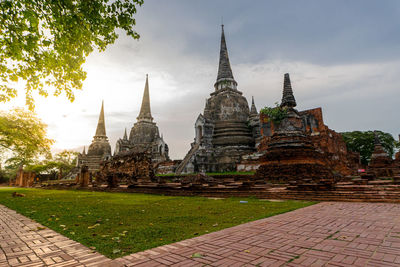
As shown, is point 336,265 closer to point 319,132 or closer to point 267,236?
point 267,236

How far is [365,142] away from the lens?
133ft

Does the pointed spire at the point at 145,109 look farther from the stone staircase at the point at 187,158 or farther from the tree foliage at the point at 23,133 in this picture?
the tree foliage at the point at 23,133

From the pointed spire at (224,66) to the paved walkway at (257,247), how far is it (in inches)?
1119

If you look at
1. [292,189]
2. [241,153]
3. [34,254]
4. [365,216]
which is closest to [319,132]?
[241,153]

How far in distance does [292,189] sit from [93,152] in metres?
48.6

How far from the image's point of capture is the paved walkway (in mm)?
2416

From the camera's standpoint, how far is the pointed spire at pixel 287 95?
15.1m

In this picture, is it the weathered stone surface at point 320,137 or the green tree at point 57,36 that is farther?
the weathered stone surface at point 320,137

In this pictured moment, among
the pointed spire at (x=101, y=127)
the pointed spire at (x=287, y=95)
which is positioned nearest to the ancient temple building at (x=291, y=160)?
the pointed spire at (x=287, y=95)

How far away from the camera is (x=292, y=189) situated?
7539 mm

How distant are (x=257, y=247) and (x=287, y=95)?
45.8ft

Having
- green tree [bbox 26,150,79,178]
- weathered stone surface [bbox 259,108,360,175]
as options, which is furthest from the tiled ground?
green tree [bbox 26,150,79,178]

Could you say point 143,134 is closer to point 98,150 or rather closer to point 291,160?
point 98,150

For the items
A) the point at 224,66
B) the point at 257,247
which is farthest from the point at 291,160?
the point at 224,66
